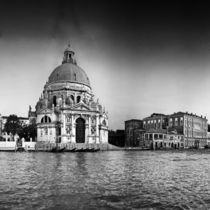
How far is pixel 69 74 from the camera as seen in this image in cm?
5750

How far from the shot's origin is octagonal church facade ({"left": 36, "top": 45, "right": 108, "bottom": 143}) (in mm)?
49562

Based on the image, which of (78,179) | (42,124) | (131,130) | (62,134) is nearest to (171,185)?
(78,179)

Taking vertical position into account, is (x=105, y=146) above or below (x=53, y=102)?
below

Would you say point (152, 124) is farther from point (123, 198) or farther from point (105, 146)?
point (123, 198)

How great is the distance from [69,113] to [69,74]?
11.1 m

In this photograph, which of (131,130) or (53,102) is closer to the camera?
(53,102)

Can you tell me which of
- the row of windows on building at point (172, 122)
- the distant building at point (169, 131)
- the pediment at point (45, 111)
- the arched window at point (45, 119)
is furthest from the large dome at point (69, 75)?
the row of windows on building at point (172, 122)

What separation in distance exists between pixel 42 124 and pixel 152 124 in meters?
32.5

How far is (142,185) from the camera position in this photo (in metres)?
10.4

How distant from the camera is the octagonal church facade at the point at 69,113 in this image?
49562mm

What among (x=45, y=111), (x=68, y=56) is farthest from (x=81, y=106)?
(x=68, y=56)

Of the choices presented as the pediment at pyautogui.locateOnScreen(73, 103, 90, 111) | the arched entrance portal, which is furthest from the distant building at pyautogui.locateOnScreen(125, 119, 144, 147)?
the pediment at pyautogui.locateOnScreen(73, 103, 90, 111)

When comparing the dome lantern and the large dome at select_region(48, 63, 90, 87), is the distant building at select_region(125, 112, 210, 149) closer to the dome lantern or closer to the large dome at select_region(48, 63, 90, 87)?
the large dome at select_region(48, 63, 90, 87)

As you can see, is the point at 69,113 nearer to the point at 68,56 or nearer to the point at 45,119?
the point at 45,119
